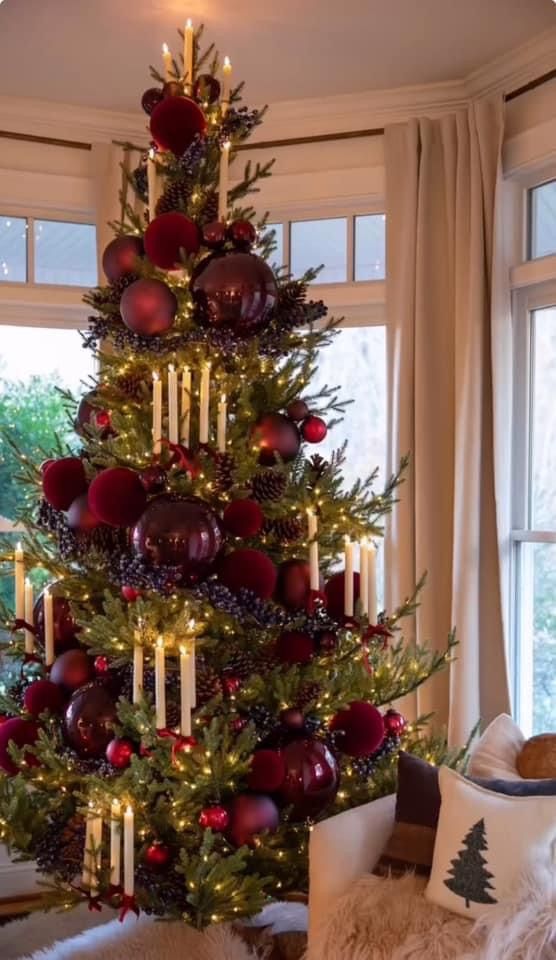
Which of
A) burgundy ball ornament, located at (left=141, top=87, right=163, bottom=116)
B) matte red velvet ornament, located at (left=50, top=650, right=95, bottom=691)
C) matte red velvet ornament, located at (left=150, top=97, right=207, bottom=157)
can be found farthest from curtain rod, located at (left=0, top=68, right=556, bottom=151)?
matte red velvet ornament, located at (left=50, top=650, right=95, bottom=691)

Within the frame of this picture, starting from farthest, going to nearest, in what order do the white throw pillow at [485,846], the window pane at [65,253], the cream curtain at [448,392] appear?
the window pane at [65,253] < the cream curtain at [448,392] < the white throw pillow at [485,846]

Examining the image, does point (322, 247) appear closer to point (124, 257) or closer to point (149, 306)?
point (124, 257)

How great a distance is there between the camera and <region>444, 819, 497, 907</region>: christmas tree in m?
1.99

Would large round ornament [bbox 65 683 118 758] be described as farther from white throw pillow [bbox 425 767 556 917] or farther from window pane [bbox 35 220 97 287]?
window pane [bbox 35 220 97 287]

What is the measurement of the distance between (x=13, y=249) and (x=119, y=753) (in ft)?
7.48

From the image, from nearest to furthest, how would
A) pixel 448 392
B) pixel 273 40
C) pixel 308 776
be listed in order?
pixel 308 776 < pixel 273 40 < pixel 448 392


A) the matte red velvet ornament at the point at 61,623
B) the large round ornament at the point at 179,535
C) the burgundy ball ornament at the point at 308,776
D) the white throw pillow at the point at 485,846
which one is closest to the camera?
the white throw pillow at the point at 485,846

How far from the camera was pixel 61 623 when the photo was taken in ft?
8.02

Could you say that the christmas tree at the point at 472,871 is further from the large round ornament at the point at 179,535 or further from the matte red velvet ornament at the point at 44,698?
the matte red velvet ornament at the point at 44,698

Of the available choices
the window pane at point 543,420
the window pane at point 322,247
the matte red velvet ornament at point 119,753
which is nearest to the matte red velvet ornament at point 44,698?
the matte red velvet ornament at point 119,753

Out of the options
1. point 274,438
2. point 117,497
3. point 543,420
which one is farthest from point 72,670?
A: point 543,420

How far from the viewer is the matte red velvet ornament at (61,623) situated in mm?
2441

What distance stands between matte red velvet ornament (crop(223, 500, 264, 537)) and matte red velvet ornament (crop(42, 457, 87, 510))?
0.39 meters

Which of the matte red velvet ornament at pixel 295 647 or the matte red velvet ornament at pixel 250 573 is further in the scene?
the matte red velvet ornament at pixel 295 647
